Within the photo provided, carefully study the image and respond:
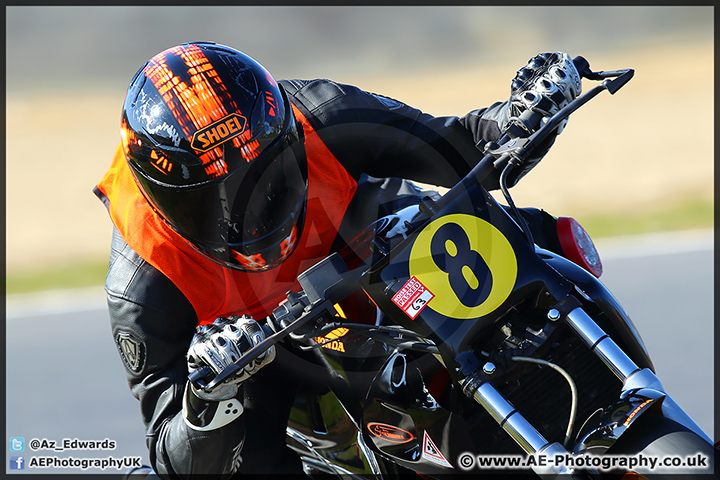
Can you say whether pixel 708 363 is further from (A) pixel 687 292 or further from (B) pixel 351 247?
(B) pixel 351 247

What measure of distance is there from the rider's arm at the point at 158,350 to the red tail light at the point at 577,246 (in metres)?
1.02

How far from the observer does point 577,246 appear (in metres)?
2.12

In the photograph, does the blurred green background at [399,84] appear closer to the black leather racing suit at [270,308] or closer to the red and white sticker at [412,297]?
the black leather racing suit at [270,308]

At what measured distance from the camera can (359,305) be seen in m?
2.17

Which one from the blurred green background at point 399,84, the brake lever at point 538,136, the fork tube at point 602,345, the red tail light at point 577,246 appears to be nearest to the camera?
the fork tube at point 602,345

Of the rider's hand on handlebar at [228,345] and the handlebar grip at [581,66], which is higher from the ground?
the handlebar grip at [581,66]

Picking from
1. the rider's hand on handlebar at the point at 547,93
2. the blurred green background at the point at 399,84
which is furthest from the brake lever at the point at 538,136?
the blurred green background at the point at 399,84

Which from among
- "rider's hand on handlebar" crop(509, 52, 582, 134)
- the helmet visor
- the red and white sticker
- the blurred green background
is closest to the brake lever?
"rider's hand on handlebar" crop(509, 52, 582, 134)

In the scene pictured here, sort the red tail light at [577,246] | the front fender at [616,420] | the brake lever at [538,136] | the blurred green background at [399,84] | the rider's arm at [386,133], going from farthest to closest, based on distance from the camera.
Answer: the blurred green background at [399,84], the rider's arm at [386,133], the red tail light at [577,246], the brake lever at [538,136], the front fender at [616,420]

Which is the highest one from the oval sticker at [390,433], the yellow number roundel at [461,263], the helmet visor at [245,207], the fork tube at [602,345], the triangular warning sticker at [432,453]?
the helmet visor at [245,207]

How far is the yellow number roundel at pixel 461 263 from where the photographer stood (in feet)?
5.60

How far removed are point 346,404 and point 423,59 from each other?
37.3ft

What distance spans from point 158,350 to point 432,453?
871 millimetres

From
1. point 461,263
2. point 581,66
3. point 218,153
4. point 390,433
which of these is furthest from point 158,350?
point 581,66
